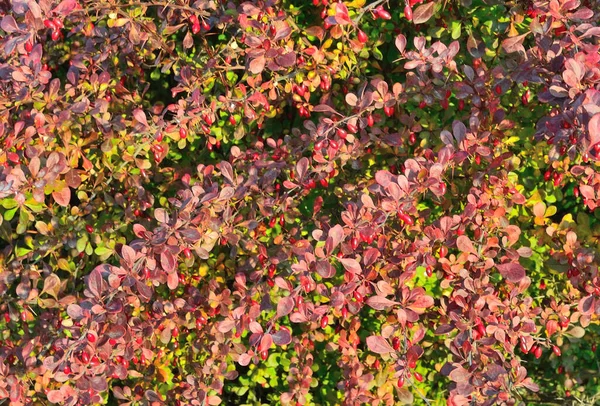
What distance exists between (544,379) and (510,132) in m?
1.27

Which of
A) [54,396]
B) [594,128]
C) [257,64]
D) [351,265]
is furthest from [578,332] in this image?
[54,396]

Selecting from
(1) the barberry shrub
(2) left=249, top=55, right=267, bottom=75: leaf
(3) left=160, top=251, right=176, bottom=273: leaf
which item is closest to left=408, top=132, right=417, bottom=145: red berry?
(1) the barberry shrub

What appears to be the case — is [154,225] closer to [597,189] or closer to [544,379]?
[597,189]

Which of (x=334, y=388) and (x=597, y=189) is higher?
(x=597, y=189)

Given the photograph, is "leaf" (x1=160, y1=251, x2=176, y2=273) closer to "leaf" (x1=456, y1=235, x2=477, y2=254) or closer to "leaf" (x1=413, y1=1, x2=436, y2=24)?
"leaf" (x1=456, y1=235, x2=477, y2=254)

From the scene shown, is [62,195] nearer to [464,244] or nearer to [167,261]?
[167,261]

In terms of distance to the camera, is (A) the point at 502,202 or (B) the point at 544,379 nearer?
(A) the point at 502,202

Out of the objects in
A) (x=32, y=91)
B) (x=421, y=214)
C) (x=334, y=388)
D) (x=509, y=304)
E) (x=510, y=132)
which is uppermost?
(x=32, y=91)

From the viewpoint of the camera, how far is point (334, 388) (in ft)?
9.23

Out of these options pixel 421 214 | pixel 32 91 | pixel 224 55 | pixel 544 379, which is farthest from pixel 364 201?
pixel 544 379

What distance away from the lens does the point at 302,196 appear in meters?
2.40

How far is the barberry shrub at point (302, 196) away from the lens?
6.20 feet

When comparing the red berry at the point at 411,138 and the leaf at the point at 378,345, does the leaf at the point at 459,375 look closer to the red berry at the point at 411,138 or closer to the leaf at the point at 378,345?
the leaf at the point at 378,345

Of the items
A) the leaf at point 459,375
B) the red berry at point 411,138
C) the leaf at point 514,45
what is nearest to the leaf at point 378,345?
the leaf at point 459,375
